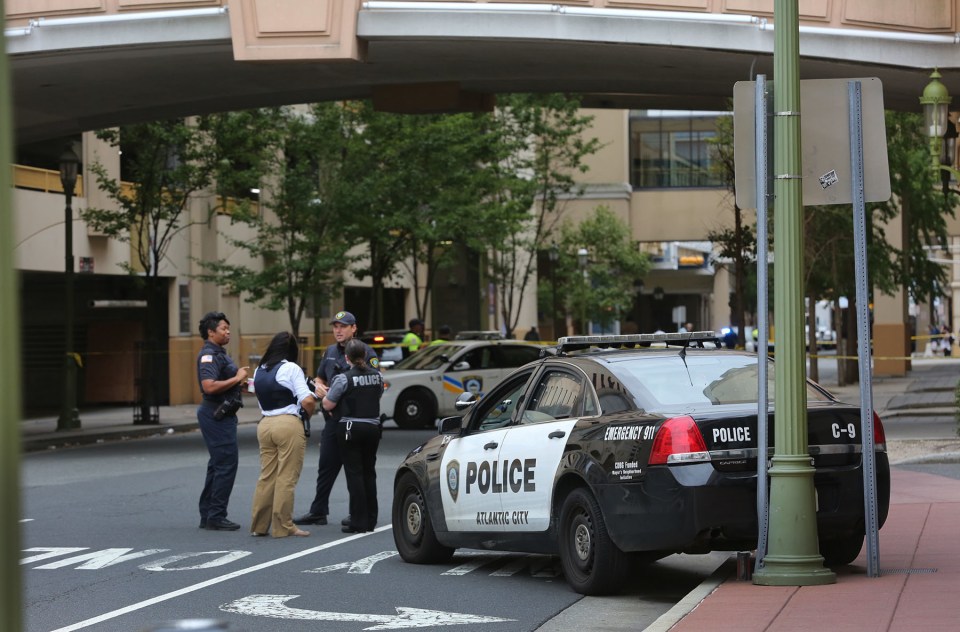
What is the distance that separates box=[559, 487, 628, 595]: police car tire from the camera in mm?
9484

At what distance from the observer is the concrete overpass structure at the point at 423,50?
69.9 feet

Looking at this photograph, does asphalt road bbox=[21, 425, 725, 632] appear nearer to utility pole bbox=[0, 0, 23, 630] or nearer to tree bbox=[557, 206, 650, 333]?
utility pole bbox=[0, 0, 23, 630]

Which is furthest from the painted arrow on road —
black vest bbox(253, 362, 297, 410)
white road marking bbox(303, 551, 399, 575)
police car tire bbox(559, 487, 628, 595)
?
black vest bbox(253, 362, 297, 410)

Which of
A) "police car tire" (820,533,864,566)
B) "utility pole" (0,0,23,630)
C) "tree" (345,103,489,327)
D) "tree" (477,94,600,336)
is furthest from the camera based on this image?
"tree" (477,94,600,336)

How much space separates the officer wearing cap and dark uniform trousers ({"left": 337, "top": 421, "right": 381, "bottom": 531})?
19cm

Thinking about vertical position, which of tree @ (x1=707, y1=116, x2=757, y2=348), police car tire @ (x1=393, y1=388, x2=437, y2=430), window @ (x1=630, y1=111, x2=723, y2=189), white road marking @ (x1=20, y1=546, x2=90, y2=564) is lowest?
white road marking @ (x1=20, y1=546, x2=90, y2=564)

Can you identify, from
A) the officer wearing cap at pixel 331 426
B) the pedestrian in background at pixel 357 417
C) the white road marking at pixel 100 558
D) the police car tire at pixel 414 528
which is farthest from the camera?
the officer wearing cap at pixel 331 426

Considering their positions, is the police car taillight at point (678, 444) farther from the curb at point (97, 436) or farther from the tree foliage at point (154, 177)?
the tree foliage at point (154, 177)

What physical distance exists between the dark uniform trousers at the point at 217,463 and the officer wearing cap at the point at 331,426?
0.79 meters

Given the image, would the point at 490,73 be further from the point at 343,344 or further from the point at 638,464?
the point at 638,464

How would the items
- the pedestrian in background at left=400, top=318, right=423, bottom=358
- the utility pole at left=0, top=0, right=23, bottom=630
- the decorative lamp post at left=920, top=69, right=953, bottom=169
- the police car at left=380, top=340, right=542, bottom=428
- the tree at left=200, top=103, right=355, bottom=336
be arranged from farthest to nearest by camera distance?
the tree at left=200, top=103, right=355, bottom=336 → the pedestrian in background at left=400, top=318, right=423, bottom=358 → the police car at left=380, top=340, right=542, bottom=428 → the decorative lamp post at left=920, top=69, right=953, bottom=169 → the utility pole at left=0, top=0, right=23, bottom=630

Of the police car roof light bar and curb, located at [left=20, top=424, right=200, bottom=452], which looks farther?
curb, located at [left=20, top=424, right=200, bottom=452]

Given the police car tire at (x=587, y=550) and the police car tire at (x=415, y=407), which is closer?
the police car tire at (x=587, y=550)

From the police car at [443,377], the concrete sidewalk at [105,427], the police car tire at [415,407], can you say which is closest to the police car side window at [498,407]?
the concrete sidewalk at [105,427]
